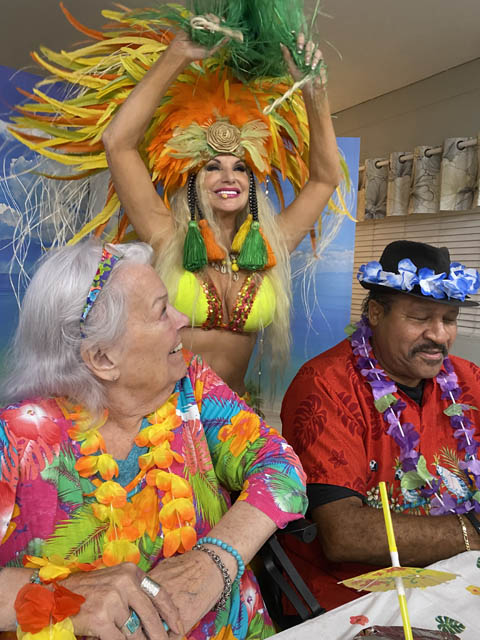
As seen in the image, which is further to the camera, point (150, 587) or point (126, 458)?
point (126, 458)

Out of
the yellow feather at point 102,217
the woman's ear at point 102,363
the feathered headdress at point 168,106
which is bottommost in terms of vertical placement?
the woman's ear at point 102,363

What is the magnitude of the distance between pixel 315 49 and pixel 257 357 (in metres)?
1.17

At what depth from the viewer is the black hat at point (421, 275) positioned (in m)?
1.61

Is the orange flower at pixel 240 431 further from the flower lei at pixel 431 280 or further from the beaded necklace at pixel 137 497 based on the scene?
the flower lei at pixel 431 280

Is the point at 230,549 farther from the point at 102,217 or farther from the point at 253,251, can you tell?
the point at 102,217

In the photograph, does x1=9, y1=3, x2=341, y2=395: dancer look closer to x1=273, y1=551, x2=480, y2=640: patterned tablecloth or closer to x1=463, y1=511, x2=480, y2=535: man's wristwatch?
x1=463, y1=511, x2=480, y2=535: man's wristwatch

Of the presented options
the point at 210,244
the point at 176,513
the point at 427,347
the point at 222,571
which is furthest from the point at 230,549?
the point at 210,244

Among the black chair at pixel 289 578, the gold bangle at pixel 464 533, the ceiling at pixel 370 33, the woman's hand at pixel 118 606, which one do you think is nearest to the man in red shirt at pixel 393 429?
the gold bangle at pixel 464 533

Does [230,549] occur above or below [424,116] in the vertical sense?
below

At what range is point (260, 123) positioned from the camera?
77.9 inches

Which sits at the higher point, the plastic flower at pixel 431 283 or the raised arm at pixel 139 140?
the raised arm at pixel 139 140

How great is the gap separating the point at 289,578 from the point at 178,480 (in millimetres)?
332

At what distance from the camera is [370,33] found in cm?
372

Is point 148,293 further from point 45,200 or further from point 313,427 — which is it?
point 45,200
